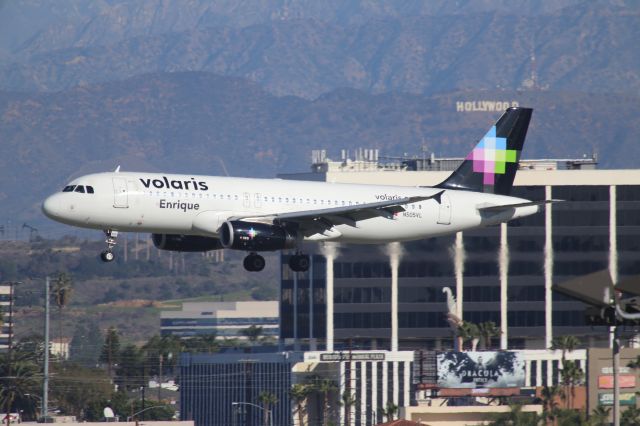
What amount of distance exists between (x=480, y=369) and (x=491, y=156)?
46.1 meters

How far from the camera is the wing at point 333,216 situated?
63344mm

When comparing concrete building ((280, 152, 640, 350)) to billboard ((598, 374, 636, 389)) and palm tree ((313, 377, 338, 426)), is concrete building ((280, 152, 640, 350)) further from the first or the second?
billboard ((598, 374, 636, 389))

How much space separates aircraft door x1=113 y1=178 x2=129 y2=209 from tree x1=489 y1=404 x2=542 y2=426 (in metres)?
37.8

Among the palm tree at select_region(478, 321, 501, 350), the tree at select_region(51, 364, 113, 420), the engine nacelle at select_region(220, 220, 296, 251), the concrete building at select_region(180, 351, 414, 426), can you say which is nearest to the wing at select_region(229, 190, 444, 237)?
the engine nacelle at select_region(220, 220, 296, 251)

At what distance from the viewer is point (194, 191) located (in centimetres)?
6278

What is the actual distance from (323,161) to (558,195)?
190 ft

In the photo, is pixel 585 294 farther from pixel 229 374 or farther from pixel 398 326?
pixel 229 374

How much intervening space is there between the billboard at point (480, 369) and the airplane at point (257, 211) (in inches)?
1866

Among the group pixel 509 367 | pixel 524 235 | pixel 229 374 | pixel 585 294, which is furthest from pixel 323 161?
pixel 585 294

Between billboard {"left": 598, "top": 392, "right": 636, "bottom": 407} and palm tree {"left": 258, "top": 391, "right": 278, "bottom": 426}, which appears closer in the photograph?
billboard {"left": 598, "top": 392, "right": 636, "bottom": 407}

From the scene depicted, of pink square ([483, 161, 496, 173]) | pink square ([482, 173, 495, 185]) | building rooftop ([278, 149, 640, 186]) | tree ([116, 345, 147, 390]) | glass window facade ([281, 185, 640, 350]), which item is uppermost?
building rooftop ([278, 149, 640, 186])

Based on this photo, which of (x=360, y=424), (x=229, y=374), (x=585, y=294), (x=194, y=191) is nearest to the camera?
(x=585, y=294)

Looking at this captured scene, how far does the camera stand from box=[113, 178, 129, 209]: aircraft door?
61.5 metres

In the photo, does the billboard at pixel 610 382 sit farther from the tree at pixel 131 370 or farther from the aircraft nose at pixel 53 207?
the tree at pixel 131 370
